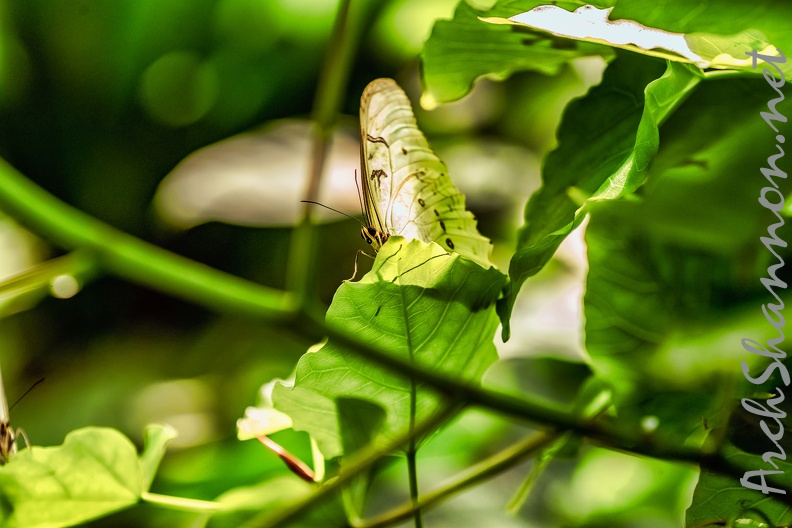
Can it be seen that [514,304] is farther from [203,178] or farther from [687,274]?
[203,178]

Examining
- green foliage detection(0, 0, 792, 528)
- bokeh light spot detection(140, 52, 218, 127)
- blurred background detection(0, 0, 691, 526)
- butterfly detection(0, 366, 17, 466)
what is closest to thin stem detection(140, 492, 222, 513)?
green foliage detection(0, 0, 792, 528)

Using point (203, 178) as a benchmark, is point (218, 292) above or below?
above

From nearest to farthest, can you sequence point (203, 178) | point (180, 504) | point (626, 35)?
1. point (626, 35)
2. point (180, 504)
3. point (203, 178)

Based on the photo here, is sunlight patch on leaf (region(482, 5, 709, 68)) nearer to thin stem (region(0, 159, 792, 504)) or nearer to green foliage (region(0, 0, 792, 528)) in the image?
green foliage (region(0, 0, 792, 528))

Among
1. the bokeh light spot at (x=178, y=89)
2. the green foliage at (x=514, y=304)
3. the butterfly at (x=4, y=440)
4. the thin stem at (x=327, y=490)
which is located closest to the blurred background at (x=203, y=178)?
the bokeh light spot at (x=178, y=89)

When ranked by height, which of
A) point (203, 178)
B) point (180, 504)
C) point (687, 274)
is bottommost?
point (203, 178)

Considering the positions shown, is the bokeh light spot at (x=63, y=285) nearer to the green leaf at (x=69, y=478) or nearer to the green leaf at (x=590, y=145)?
the green leaf at (x=69, y=478)

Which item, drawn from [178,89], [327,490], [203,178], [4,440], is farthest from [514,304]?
[178,89]
